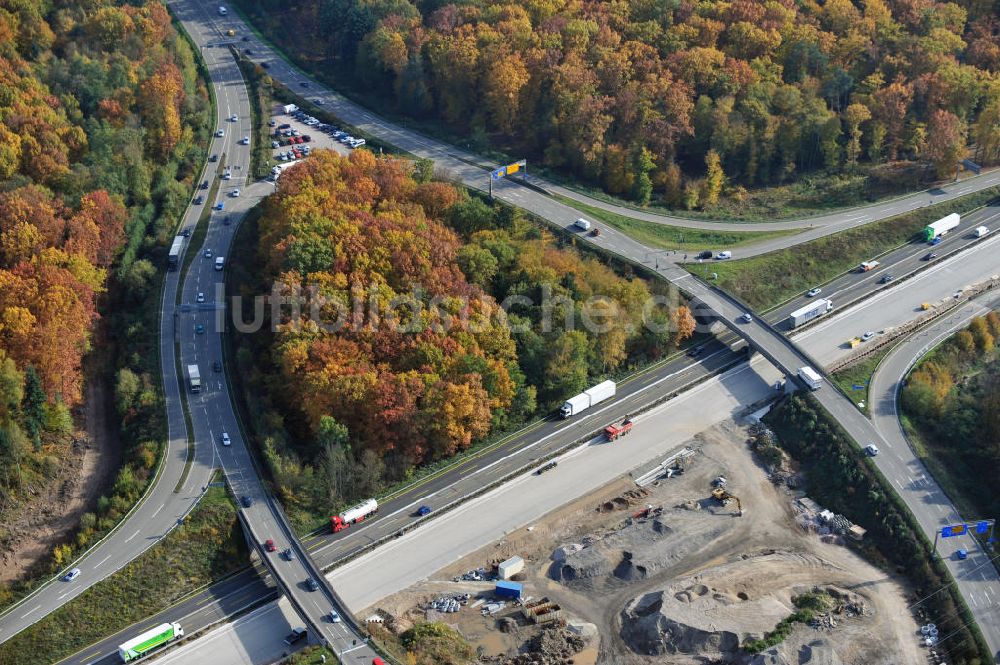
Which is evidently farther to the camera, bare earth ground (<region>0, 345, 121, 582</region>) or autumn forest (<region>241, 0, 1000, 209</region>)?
autumn forest (<region>241, 0, 1000, 209</region>)

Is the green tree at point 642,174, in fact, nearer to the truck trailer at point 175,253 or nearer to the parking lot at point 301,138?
the parking lot at point 301,138

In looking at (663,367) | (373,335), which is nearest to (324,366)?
(373,335)

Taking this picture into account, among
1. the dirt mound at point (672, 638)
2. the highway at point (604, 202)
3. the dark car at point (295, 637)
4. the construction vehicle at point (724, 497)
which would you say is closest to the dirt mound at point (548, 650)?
the dirt mound at point (672, 638)

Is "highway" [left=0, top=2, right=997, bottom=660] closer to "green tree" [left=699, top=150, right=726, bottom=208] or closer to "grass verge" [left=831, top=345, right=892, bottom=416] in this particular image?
"grass verge" [left=831, top=345, right=892, bottom=416]

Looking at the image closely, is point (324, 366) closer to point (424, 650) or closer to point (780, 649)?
point (424, 650)

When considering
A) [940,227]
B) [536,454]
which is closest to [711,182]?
[940,227]

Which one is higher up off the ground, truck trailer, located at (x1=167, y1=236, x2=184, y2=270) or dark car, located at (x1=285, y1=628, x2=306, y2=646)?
truck trailer, located at (x1=167, y1=236, x2=184, y2=270)

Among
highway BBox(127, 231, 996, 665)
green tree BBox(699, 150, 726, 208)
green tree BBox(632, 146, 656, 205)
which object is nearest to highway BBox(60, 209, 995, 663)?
highway BBox(127, 231, 996, 665)
